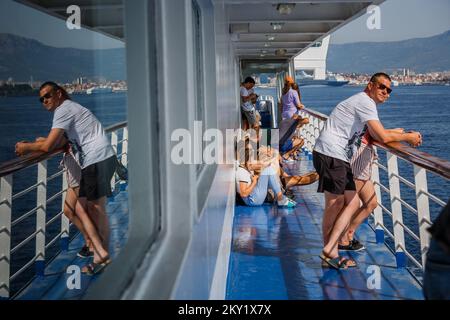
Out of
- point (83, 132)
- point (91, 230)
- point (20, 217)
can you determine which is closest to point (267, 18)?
point (20, 217)

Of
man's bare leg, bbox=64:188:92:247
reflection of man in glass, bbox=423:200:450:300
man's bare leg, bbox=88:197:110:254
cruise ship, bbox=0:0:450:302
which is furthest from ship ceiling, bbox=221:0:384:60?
reflection of man in glass, bbox=423:200:450:300

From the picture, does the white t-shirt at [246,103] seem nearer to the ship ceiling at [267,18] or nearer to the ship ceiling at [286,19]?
the ship ceiling at [267,18]

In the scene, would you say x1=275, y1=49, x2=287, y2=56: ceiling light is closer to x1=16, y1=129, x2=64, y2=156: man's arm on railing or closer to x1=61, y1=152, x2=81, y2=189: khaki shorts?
x1=16, y1=129, x2=64, y2=156: man's arm on railing

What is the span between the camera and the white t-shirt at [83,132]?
5.14 ft

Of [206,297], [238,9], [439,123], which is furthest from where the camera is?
[439,123]

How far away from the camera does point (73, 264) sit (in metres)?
1.95

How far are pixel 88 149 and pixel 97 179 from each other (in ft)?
0.35

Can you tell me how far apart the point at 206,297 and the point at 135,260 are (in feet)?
2.13

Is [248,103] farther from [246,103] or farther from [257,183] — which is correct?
[257,183]

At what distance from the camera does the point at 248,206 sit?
5.44 meters

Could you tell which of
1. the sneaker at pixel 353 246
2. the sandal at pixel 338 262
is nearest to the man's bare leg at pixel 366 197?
the sneaker at pixel 353 246

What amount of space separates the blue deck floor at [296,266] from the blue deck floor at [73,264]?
1.05 meters
